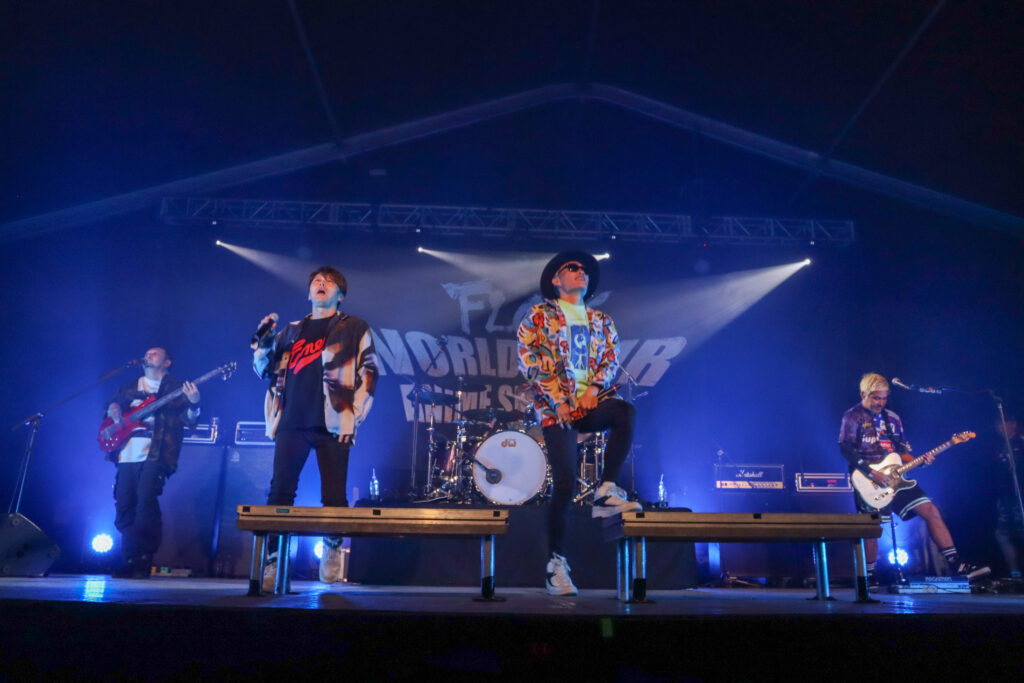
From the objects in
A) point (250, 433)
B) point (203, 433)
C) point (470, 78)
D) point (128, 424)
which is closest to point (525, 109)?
point (470, 78)

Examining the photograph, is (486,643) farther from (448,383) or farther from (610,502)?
(448,383)

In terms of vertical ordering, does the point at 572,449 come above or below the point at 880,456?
below

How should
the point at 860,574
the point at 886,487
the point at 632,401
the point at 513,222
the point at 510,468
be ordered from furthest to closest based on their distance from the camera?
the point at 513,222 < the point at 632,401 < the point at 510,468 < the point at 886,487 < the point at 860,574

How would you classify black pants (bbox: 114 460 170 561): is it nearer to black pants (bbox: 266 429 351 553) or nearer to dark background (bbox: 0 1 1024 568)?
dark background (bbox: 0 1 1024 568)

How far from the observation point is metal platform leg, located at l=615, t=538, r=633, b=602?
11.7 feet

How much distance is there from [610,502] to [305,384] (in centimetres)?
200

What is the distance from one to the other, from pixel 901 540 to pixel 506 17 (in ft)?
26.7

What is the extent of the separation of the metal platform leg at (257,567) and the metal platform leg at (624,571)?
182 cm

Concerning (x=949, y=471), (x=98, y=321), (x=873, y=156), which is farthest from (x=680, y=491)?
(x=98, y=321)

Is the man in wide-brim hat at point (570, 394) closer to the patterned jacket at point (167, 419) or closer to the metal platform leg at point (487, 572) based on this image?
the metal platform leg at point (487, 572)

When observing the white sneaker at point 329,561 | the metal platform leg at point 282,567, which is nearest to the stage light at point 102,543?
the white sneaker at point 329,561

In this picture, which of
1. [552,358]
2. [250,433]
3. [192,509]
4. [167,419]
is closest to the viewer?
[552,358]

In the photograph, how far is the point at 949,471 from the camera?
9.16 m

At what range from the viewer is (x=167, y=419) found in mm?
7348
